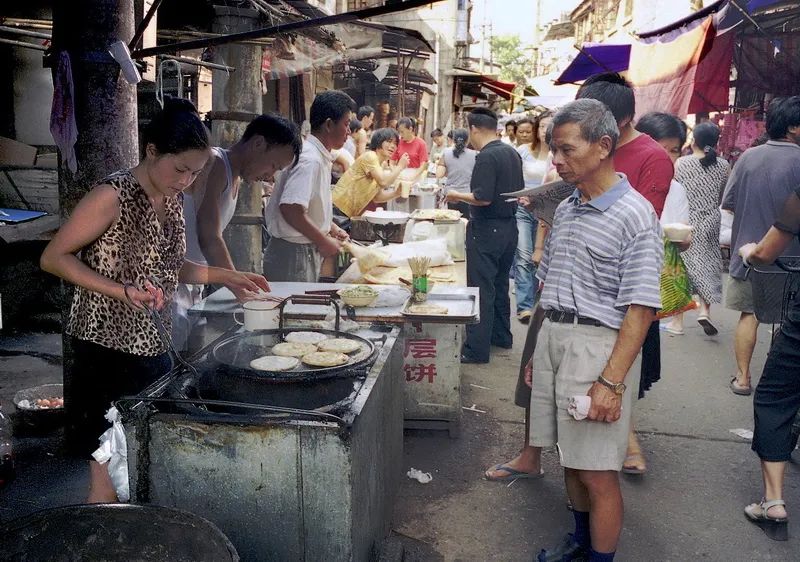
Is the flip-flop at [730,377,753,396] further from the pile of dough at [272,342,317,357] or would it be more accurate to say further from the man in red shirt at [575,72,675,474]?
the pile of dough at [272,342,317,357]

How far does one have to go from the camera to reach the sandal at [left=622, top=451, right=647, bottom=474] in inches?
170

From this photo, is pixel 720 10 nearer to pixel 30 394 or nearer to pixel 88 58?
pixel 88 58

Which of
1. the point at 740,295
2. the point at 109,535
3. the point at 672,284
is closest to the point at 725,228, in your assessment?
the point at 740,295

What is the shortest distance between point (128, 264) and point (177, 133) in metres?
0.60

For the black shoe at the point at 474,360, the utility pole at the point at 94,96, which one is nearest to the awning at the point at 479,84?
the black shoe at the point at 474,360

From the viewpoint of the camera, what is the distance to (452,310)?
4.45m

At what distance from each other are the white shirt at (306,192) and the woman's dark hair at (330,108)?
137 mm

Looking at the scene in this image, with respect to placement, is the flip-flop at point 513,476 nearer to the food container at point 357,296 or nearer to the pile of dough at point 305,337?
the food container at point 357,296

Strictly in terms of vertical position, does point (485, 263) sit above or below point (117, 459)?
above

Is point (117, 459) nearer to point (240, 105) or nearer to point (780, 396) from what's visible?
point (780, 396)

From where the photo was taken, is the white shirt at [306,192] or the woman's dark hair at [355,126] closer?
the white shirt at [306,192]

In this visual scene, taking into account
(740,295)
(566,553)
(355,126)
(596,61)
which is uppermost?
(596,61)

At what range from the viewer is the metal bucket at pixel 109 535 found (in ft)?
6.77

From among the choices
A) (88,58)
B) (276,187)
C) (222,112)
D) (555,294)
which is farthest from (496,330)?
(88,58)
